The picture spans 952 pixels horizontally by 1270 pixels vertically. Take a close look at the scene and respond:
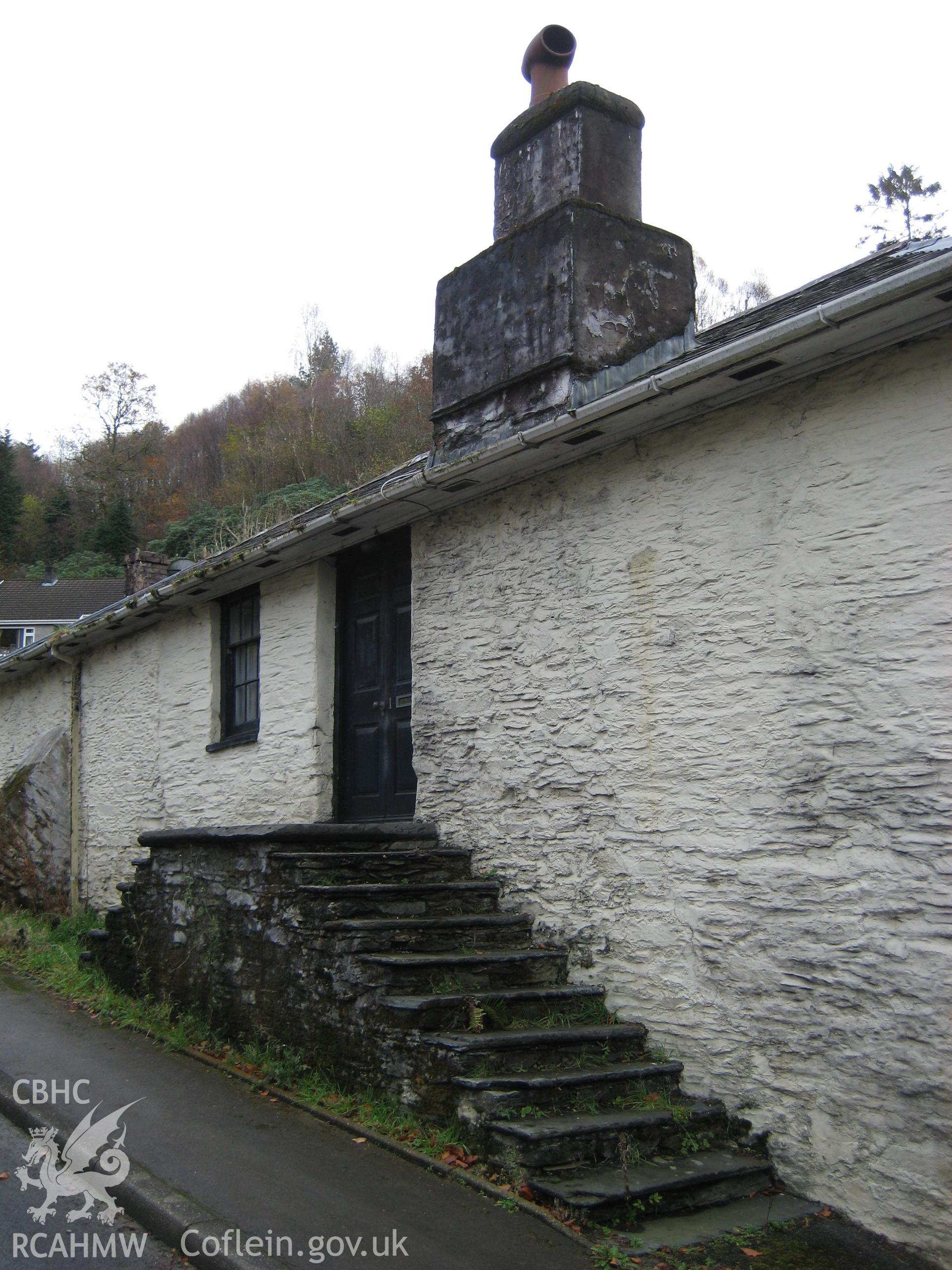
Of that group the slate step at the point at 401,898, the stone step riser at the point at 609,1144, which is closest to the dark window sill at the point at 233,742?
the slate step at the point at 401,898

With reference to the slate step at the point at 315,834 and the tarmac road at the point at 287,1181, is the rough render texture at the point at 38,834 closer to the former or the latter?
the slate step at the point at 315,834

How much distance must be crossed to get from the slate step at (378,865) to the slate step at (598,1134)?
6.58ft

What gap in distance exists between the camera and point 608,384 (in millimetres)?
7141

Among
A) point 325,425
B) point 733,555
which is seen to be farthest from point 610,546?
point 325,425

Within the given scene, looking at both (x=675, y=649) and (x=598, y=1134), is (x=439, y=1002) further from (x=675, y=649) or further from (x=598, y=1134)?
(x=675, y=649)

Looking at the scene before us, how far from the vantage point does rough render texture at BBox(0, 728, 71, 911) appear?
1199 cm

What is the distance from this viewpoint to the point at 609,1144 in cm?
469

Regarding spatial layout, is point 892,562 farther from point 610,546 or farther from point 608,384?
point 608,384

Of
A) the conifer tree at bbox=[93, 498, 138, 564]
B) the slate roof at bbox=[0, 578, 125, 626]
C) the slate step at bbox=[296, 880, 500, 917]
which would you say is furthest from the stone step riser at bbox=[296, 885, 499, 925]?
the conifer tree at bbox=[93, 498, 138, 564]

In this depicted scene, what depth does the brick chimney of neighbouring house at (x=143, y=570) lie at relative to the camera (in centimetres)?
1520

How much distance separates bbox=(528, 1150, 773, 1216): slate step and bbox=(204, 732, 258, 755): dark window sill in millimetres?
5329

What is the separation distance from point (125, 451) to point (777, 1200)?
41651mm

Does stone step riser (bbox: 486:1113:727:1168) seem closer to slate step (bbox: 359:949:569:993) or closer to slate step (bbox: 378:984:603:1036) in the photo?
slate step (bbox: 378:984:603:1036)

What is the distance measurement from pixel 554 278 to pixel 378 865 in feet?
13.4
